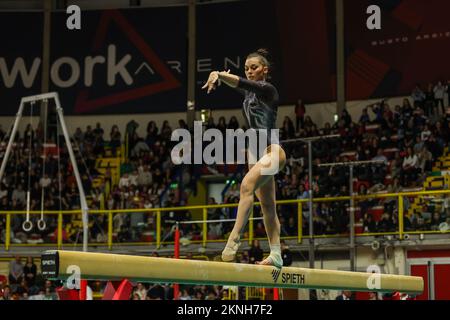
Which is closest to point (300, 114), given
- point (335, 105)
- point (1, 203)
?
point (335, 105)

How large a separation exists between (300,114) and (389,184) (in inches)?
204

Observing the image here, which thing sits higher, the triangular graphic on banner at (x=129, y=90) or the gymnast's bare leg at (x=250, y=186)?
the triangular graphic on banner at (x=129, y=90)

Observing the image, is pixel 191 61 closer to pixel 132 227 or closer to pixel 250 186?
pixel 132 227

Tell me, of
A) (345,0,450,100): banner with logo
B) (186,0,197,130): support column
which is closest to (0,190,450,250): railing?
(186,0,197,130): support column

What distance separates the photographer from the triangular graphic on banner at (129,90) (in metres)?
27.9

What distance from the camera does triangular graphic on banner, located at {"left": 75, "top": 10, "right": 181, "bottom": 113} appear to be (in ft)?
91.5

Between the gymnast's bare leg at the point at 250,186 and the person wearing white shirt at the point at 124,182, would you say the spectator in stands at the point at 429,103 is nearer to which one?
the person wearing white shirt at the point at 124,182

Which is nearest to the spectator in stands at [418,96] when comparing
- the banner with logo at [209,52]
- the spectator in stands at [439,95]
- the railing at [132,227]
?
the spectator in stands at [439,95]

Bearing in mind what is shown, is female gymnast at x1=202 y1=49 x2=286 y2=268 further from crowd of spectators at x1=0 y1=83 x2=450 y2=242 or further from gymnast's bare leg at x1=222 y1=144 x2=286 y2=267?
crowd of spectators at x1=0 y1=83 x2=450 y2=242

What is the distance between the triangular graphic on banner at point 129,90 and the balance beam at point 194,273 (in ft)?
58.8

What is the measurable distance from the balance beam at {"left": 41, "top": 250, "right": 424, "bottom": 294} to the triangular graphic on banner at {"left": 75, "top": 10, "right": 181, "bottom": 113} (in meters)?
17.9

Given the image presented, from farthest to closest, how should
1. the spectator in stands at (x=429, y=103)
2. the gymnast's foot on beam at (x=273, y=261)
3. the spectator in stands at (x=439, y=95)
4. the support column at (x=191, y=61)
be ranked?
the support column at (x=191, y=61), the spectator in stands at (x=439, y=95), the spectator in stands at (x=429, y=103), the gymnast's foot on beam at (x=273, y=261)

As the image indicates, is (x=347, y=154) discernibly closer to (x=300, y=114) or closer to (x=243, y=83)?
(x=300, y=114)
